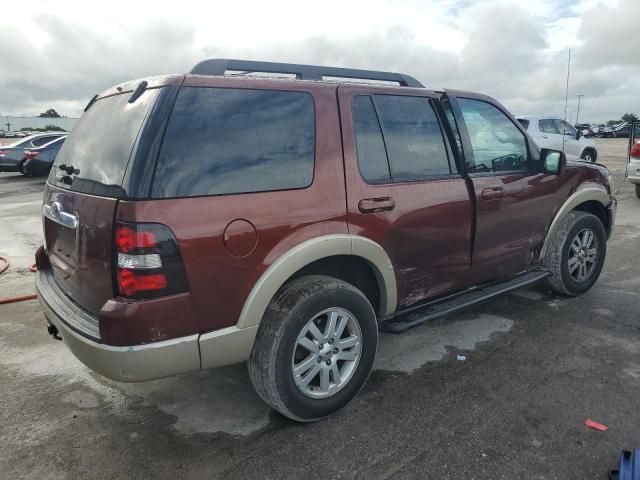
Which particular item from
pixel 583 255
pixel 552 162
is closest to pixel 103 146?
pixel 552 162

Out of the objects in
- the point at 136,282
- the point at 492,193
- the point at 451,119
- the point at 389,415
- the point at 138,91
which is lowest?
the point at 389,415

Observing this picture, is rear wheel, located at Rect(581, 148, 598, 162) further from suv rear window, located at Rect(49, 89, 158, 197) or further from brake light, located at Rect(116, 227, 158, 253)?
brake light, located at Rect(116, 227, 158, 253)

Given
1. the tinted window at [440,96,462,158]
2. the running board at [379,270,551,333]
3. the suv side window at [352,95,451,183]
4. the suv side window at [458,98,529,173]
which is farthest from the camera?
the suv side window at [458,98,529,173]

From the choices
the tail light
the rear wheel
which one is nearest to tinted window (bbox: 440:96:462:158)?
the tail light

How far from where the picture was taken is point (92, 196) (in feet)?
8.25

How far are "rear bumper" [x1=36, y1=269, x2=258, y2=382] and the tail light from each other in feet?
0.85

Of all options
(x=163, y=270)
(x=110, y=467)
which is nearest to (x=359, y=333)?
(x=163, y=270)

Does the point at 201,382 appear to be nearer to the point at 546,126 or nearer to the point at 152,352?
the point at 152,352

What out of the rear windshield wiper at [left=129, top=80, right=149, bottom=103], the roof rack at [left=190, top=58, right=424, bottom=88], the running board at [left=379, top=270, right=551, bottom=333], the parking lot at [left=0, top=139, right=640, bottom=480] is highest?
the roof rack at [left=190, top=58, right=424, bottom=88]

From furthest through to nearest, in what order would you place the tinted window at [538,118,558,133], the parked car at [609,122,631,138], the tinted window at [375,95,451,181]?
1. the parked car at [609,122,631,138]
2. the tinted window at [538,118,558,133]
3. the tinted window at [375,95,451,181]

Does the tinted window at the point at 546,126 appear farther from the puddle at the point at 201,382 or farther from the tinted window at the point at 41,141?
the tinted window at the point at 41,141

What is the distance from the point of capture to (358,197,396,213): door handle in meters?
2.95

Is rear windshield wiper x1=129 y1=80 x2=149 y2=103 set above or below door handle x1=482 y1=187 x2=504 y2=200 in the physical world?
above

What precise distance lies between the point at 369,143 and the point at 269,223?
2.94ft
